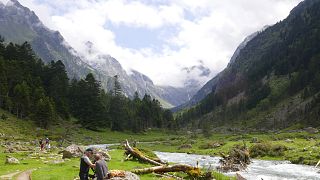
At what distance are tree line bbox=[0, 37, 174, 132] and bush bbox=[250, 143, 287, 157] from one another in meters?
74.3

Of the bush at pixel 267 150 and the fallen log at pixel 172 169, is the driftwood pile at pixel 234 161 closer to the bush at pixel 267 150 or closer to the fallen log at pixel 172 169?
the bush at pixel 267 150

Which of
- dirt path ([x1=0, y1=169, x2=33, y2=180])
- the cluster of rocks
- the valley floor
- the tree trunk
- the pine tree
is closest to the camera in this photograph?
dirt path ([x1=0, y1=169, x2=33, y2=180])

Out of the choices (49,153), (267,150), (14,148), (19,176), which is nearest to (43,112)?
(14,148)

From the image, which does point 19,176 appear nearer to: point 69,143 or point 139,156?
point 139,156

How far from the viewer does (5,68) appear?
5595 inches

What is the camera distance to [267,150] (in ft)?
301

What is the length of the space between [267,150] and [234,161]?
1098 inches

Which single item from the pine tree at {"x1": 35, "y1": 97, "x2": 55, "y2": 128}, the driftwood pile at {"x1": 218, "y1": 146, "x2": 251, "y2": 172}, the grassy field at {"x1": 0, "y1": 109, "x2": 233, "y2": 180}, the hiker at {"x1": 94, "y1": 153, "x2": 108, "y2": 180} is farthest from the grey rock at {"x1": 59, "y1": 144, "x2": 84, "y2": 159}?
the pine tree at {"x1": 35, "y1": 97, "x2": 55, "y2": 128}

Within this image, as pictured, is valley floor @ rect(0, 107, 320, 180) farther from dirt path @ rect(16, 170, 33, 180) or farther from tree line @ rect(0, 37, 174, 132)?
tree line @ rect(0, 37, 174, 132)

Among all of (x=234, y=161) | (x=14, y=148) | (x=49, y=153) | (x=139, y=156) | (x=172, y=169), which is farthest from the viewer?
(x=14, y=148)

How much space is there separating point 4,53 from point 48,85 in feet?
74.7

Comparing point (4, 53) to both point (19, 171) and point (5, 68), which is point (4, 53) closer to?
point (5, 68)

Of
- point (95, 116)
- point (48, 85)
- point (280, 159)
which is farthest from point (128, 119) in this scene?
point (280, 159)

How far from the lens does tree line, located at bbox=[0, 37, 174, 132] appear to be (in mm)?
135250
